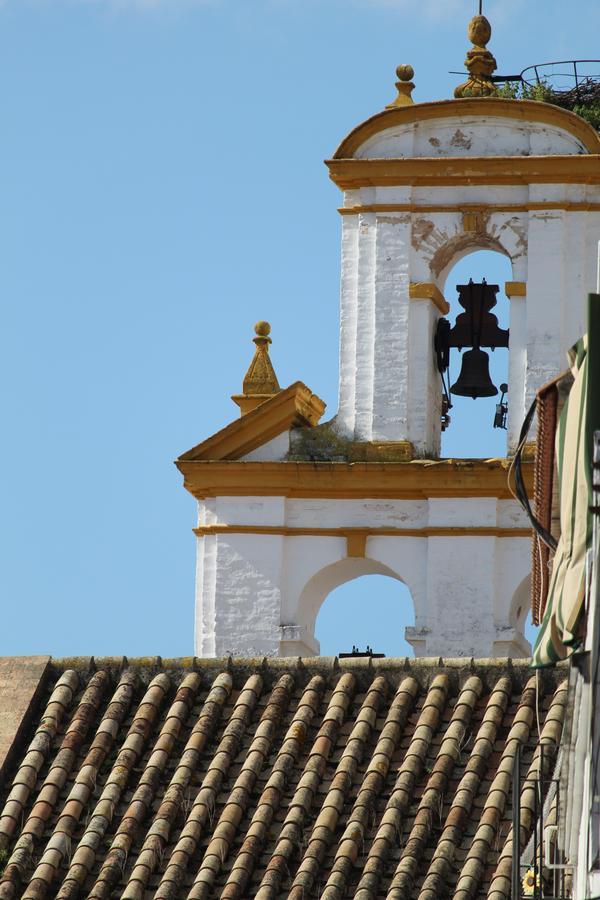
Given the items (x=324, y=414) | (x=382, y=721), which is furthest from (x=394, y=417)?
(x=382, y=721)

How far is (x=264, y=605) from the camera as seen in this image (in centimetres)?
2973

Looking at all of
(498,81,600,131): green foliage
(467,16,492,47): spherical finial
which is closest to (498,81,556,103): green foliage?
(498,81,600,131): green foliage

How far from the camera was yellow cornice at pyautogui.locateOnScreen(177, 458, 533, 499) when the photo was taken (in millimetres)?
29328

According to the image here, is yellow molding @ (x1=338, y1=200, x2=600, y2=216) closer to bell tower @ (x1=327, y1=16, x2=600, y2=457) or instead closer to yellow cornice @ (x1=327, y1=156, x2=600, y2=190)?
bell tower @ (x1=327, y1=16, x2=600, y2=457)

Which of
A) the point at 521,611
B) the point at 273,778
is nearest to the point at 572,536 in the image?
the point at 273,778

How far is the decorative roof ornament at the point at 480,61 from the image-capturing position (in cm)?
3086

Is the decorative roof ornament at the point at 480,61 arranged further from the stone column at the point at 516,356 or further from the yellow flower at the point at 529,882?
the yellow flower at the point at 529,882

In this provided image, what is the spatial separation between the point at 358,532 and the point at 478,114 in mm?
3542

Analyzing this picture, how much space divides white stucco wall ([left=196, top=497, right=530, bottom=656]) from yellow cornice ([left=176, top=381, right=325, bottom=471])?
41cm

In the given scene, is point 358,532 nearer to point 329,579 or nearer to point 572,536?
point 329,579

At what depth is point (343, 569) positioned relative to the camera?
98.2ft

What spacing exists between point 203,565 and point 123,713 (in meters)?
4.68

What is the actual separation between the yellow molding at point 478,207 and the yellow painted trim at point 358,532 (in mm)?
2611

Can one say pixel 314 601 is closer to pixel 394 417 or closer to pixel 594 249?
pixel 394 417
